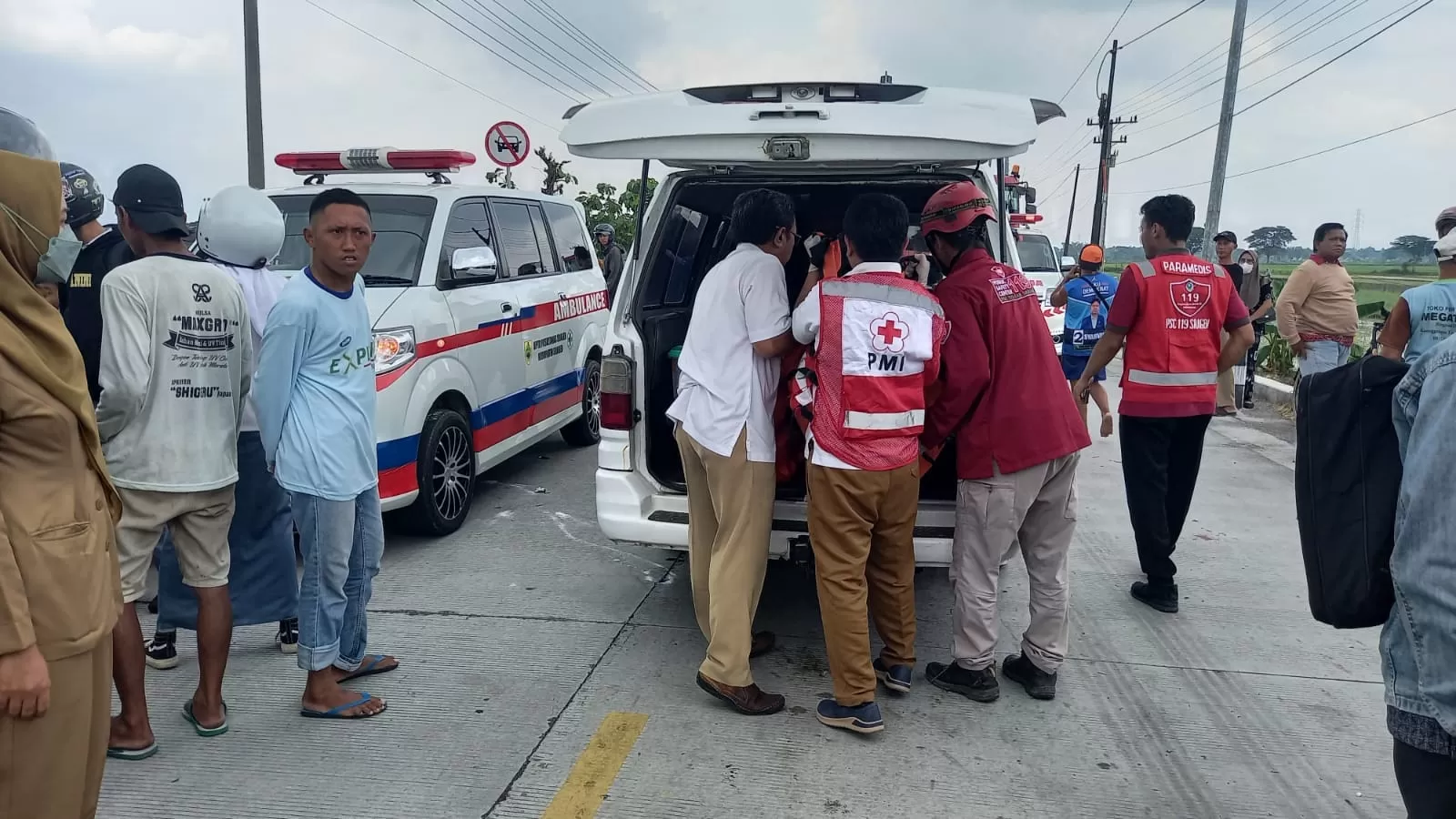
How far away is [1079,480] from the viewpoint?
7207 mm

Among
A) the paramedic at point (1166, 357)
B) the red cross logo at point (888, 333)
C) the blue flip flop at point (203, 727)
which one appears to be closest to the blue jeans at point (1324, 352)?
the paramedic at point (1166, 357)

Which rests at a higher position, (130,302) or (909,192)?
(909,192)

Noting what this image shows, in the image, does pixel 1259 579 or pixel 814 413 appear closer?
pixel 814 413

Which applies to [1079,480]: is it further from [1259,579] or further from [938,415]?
[938,415]

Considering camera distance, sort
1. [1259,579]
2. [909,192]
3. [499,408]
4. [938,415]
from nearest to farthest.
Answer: [938,415], [909,192], [1259,579], [499,408]

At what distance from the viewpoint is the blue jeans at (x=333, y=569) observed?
10.7ft

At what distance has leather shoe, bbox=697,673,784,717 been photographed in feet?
11.4

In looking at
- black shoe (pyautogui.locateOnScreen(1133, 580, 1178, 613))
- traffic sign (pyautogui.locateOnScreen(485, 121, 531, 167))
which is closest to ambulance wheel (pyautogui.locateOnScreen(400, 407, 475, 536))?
black shoe (pyautogui.locateOnScreen(1133, 580, 1178, 613))

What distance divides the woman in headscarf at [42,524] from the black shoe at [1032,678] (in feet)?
10.1

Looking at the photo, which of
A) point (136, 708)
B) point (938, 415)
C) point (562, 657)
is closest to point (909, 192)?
point (938, 415)

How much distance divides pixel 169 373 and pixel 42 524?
148 cm

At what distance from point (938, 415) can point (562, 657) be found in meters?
1.84

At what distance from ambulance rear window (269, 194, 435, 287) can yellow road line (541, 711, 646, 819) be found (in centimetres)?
299

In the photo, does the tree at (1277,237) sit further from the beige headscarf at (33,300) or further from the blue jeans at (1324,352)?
the beige headscarf at (33,300)
